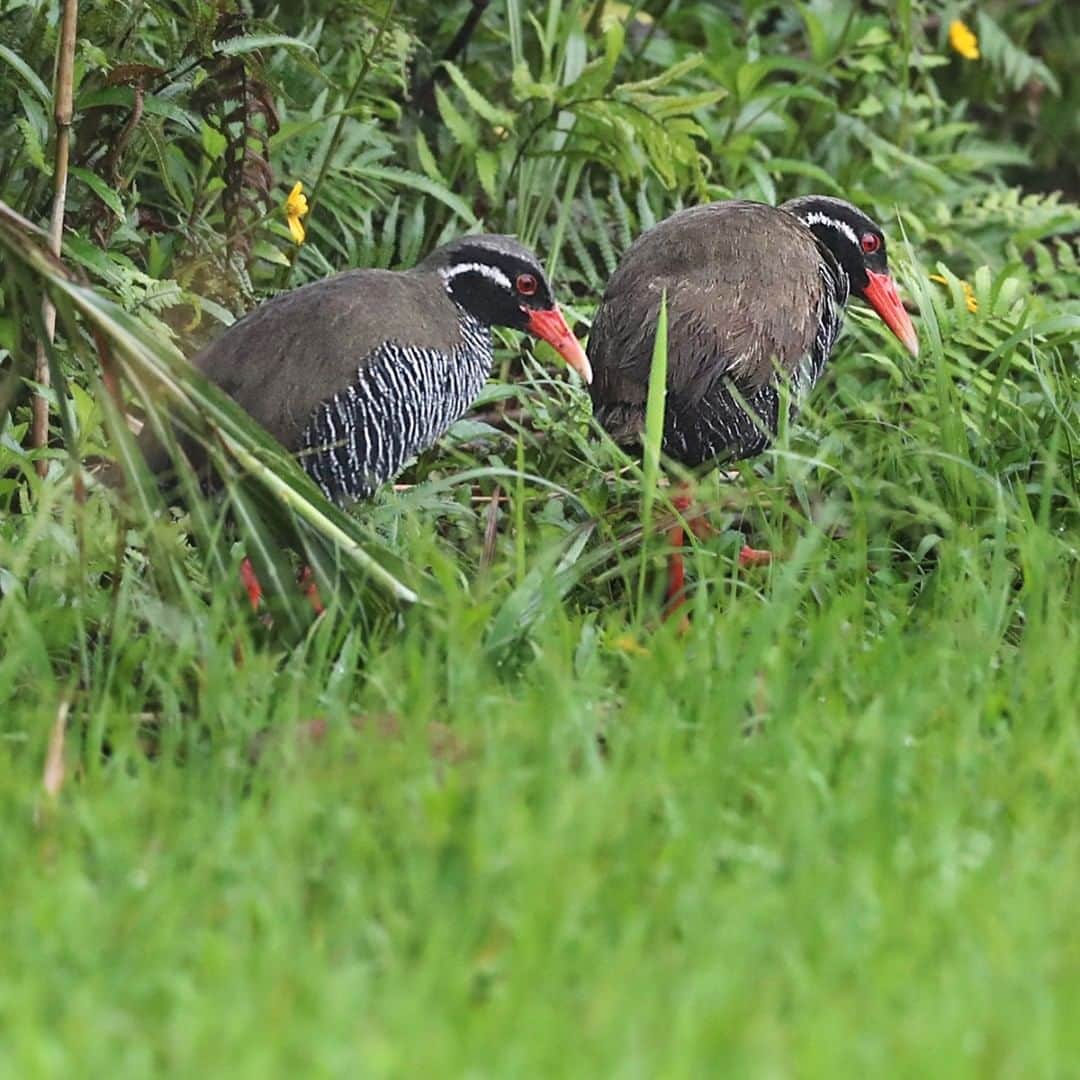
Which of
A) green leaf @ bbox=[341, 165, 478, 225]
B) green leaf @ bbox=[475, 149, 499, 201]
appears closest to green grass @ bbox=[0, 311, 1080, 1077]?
green leaf @ bbox=[341, 165, 478, 225]

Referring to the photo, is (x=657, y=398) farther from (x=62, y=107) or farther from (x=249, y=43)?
(x=62, y=107)

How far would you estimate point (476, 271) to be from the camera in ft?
17.9

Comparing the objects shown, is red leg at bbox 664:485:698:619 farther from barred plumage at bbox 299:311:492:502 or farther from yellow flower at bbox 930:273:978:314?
yellow flower at bbox 930:273:978:314

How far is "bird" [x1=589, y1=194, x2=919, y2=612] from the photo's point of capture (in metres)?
5.24

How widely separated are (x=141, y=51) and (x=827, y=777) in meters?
3.02

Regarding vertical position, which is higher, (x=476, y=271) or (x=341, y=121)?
(x=341, y=121)

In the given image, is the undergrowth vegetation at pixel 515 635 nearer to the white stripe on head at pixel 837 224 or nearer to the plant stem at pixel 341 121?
the plant stem at pixel 341 121

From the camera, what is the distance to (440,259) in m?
5.48

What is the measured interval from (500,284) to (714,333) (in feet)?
1.99

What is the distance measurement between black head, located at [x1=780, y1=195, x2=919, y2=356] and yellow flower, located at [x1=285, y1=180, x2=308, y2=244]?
1.38 metres

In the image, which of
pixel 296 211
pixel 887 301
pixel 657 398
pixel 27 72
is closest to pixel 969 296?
pixel 887 301

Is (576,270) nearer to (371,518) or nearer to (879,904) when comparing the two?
(371,518)

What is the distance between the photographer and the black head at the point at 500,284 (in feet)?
17.9

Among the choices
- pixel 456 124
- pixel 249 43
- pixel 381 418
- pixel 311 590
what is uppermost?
pixel 249 43
